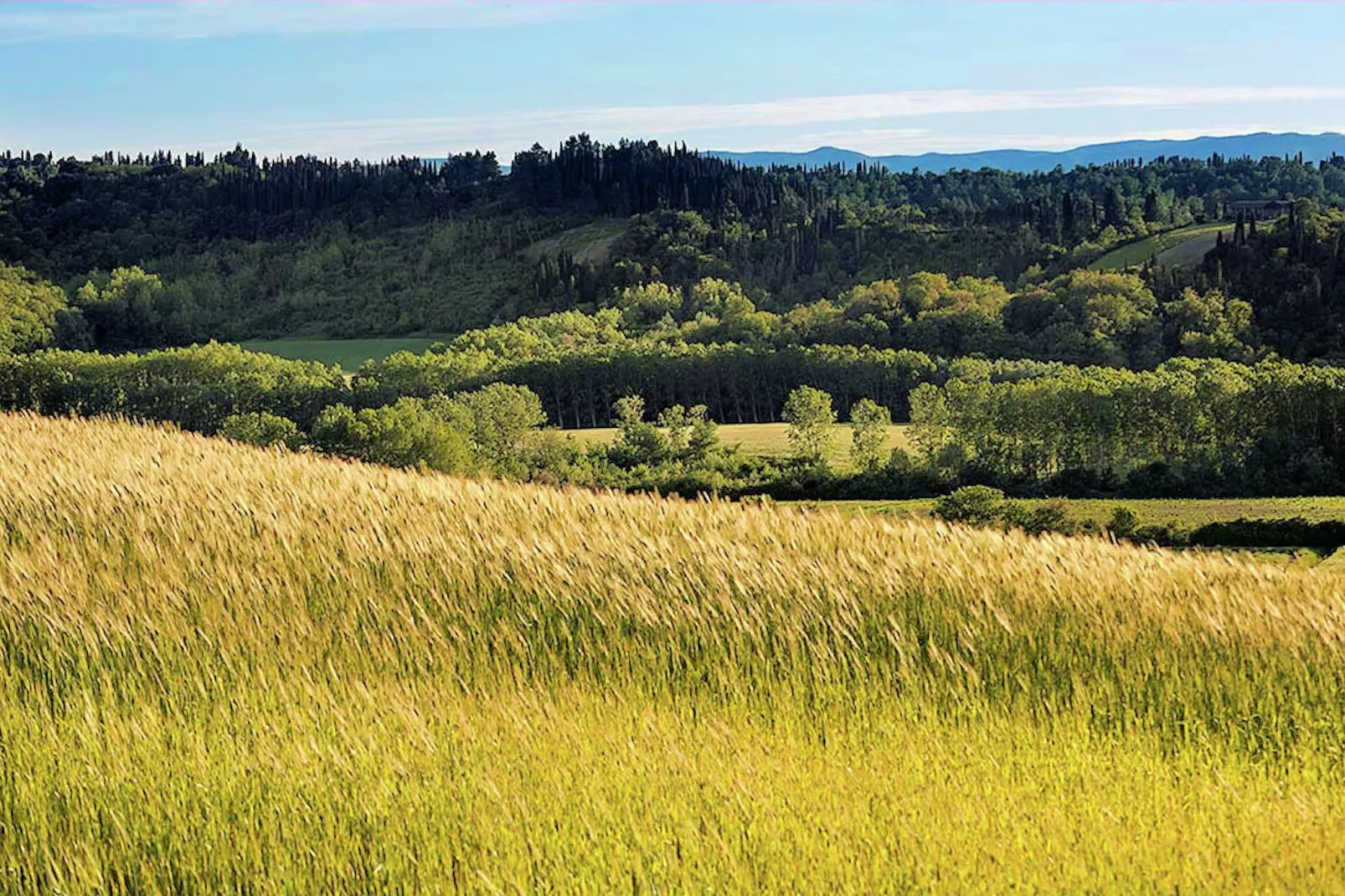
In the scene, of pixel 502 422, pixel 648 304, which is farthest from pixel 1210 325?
pixel 502 422

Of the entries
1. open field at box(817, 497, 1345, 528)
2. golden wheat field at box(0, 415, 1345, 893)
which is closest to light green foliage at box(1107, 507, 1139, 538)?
open field at box(817, 497, 1345, 528)

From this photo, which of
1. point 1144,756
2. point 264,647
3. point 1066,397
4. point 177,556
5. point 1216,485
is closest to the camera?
point 1144,756

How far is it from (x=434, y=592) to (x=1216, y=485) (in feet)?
271

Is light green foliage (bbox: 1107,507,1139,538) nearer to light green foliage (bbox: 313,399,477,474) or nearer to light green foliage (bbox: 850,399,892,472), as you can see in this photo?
light green foliage (bbox: 850,399,892,472)

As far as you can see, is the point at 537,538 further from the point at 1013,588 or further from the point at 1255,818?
the point at 1255,818

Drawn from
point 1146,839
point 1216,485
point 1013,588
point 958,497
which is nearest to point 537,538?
point 1013,588

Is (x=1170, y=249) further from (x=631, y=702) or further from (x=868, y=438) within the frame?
(x=631, y=702)

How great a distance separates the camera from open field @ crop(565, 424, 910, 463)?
101 m

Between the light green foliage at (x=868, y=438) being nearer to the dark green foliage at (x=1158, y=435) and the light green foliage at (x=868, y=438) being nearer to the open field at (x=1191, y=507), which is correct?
the dark green foliage at (x=1158, y=435)

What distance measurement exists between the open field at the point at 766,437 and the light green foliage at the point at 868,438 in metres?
1.56

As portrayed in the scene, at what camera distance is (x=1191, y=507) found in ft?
242

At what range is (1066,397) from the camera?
299ft

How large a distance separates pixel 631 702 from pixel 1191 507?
239 ft

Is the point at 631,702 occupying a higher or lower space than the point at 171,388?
higher
